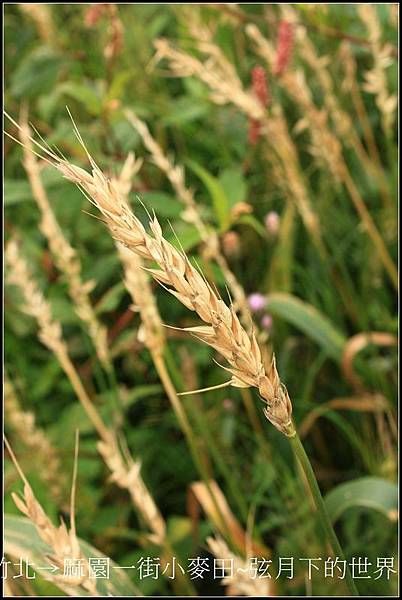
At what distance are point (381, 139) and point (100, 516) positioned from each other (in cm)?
98

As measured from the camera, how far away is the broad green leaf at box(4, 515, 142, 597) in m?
0.72

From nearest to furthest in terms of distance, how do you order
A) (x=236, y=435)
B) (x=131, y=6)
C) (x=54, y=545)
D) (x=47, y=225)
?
(x=54, y=545)
(x=47, y=225)
(x=236, y=435)
(x=131, y=6)

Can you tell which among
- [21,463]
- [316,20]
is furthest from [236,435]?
[316,20]

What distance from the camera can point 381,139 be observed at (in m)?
1.64

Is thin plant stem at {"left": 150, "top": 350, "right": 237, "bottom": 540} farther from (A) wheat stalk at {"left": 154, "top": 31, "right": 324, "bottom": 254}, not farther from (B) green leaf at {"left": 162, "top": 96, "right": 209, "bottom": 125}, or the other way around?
(B) green leaf at {"left": 162, "top": 96, "right": 209, "bottom": 125}

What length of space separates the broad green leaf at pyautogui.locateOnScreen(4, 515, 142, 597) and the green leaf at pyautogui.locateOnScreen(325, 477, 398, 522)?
0.94 feet

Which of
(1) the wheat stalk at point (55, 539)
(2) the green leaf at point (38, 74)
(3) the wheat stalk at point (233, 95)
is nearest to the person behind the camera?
(1) the wheat stalk at point (55, 539)

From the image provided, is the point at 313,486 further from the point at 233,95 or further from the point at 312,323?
the point at 312,323

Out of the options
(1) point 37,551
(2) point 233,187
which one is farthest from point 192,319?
(1) point 37,551

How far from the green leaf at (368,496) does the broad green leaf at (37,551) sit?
0.29m

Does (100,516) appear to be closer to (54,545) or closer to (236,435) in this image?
(236,435)

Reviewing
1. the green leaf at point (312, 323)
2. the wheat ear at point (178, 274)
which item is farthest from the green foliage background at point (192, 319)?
the wheat ear at point (178, 274)

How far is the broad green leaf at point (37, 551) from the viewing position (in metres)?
0.72

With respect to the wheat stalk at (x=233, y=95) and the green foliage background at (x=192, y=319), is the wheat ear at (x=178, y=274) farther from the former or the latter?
the wheat stalk at (x=233, y=95)
